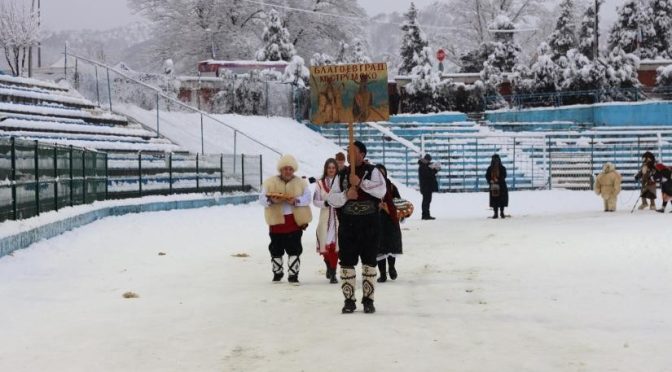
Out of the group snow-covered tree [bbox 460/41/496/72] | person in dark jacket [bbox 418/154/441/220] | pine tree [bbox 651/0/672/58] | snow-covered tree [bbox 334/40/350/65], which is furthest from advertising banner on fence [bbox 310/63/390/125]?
pine tree [bbox 651/0/672/58]

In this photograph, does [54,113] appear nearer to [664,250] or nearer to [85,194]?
[85,194]

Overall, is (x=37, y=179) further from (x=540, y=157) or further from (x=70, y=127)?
(x=540, y=157)

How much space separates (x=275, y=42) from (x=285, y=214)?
1932 inches

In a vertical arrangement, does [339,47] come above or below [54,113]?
above

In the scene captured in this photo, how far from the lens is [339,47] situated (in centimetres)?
6938

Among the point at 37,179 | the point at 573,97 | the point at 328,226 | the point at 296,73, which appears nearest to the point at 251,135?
the point at 296,73

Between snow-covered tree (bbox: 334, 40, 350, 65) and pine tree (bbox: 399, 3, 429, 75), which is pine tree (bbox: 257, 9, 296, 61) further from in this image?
pine tree (bbox: 399, 3, 429, 75)

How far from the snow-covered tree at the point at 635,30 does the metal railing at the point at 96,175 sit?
4029cm

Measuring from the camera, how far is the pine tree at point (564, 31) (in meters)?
67.1

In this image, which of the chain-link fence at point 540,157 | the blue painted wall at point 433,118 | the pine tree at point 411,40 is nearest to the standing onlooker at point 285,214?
the chain-link fence at point 540,157

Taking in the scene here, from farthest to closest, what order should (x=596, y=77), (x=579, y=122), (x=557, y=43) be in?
(x=557, y=43) → (x=596, y=77) → (x=579, y=122)

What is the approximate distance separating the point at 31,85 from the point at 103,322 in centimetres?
2519

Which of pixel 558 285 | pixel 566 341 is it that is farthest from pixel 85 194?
pixel 566 341

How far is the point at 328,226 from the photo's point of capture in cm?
1219
